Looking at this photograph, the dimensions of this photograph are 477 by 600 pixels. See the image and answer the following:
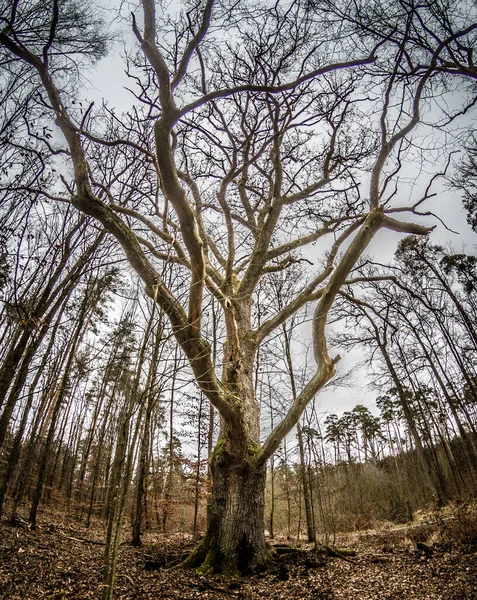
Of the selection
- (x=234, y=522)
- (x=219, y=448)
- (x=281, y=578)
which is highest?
(x=219, y=448)

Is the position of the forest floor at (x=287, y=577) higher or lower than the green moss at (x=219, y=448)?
lower

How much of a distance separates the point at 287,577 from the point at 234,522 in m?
0.94

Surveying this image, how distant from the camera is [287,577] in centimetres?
404

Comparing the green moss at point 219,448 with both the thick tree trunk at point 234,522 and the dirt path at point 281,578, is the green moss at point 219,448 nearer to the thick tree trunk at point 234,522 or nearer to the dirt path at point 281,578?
the thick tree trunk at point 234,522

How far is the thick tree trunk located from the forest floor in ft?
0.71

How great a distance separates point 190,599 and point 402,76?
7.35 m

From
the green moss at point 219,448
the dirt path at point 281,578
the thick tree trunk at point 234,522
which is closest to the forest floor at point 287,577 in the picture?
the dirt path at point 281,578

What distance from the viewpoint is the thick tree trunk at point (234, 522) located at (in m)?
4.19

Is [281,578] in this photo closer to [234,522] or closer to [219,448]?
[234,522]

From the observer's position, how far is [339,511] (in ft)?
66.2

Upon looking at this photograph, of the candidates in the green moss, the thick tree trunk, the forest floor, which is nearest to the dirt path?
the forest floor

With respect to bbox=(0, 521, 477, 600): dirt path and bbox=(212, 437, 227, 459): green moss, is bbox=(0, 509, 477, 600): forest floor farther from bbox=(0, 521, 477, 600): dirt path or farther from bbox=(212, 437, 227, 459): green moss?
bbox=(212, 437, 227, 459): green moss

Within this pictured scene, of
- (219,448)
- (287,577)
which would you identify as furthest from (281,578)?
(219,448)

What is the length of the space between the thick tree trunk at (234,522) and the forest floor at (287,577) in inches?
8.5
